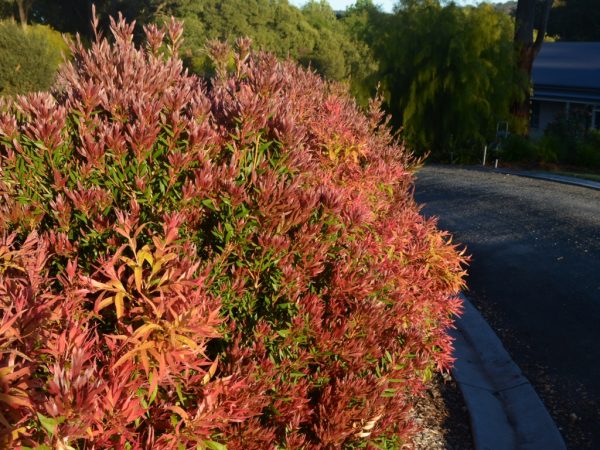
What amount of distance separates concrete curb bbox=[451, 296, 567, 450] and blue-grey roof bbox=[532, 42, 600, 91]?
82.5ft

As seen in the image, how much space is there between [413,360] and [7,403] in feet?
7.30

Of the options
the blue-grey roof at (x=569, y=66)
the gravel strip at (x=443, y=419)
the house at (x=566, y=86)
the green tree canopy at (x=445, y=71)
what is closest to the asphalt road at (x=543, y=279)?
the gravel strip at (x=443, y=419)

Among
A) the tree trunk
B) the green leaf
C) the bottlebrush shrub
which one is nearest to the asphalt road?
the bottlebrush shrub

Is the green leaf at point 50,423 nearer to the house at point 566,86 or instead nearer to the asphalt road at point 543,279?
the asphalt road at point 543,279

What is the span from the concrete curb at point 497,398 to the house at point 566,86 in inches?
893

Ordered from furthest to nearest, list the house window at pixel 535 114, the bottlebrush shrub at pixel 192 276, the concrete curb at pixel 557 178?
1. the house window at pixel 535 114
2. the concrete curb at pixel 557 178
3. the bottlebrush shrub at pixel 192 276

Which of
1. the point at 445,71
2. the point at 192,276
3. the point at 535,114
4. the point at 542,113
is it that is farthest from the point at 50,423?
the point at 535,114

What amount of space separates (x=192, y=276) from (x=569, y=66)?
34.1 meters

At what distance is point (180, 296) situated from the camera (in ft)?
7.77

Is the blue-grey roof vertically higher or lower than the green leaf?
higher

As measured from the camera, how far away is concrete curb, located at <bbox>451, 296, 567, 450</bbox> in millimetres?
4641

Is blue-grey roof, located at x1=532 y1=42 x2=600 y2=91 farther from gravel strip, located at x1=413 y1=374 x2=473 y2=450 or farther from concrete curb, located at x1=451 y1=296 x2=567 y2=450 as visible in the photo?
gravel strip, located at x1=413 y1=374 x2=473 y2=450

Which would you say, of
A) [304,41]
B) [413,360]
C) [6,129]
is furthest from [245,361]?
[304,41]

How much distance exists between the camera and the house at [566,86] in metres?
28.6
